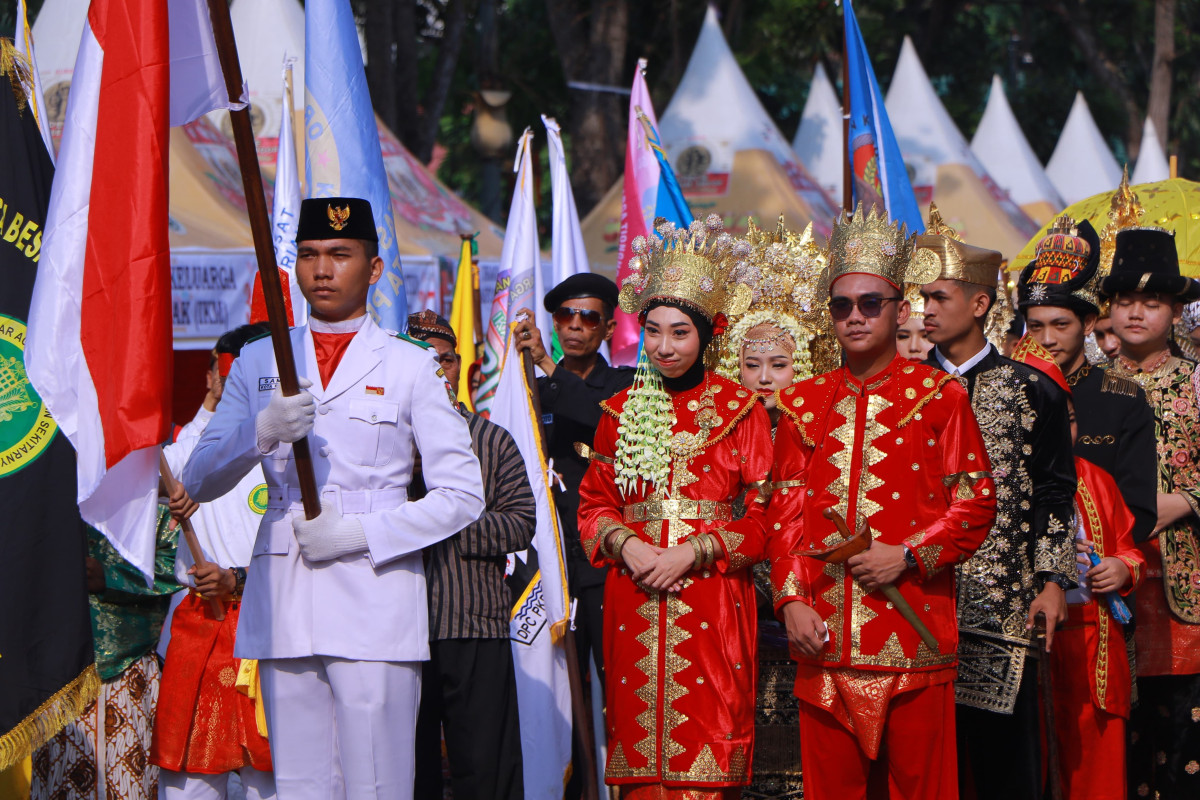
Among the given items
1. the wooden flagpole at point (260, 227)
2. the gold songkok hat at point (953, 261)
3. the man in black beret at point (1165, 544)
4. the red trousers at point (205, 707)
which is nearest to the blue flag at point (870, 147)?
the man in black beret at point (1165, 544)

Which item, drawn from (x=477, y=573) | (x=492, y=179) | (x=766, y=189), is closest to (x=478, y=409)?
(x=477, y=573)

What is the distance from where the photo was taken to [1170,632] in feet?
19.0

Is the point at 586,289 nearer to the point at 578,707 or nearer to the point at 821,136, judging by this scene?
the point at 578,707

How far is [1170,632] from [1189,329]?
1744 millimetres

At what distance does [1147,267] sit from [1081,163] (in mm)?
20194

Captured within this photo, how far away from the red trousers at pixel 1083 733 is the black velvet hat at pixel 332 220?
311cm

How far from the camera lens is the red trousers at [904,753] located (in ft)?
13.8

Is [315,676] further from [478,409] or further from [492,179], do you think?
[492,179]

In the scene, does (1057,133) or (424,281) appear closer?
(424,281)

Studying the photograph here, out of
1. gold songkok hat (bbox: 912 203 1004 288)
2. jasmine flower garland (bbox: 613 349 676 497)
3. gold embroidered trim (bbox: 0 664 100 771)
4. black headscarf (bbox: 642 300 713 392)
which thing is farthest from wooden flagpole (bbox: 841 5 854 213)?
gold embroidered trim (bbox: 0 664 100 771)

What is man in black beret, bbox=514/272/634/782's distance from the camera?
597cm

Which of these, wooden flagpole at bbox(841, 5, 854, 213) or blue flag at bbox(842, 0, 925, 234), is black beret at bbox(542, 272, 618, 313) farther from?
blue flag at bbox(842, 0, 925, 234)

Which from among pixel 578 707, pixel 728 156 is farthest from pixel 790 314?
pixel 728 156

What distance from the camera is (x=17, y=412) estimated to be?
4.55 meters
